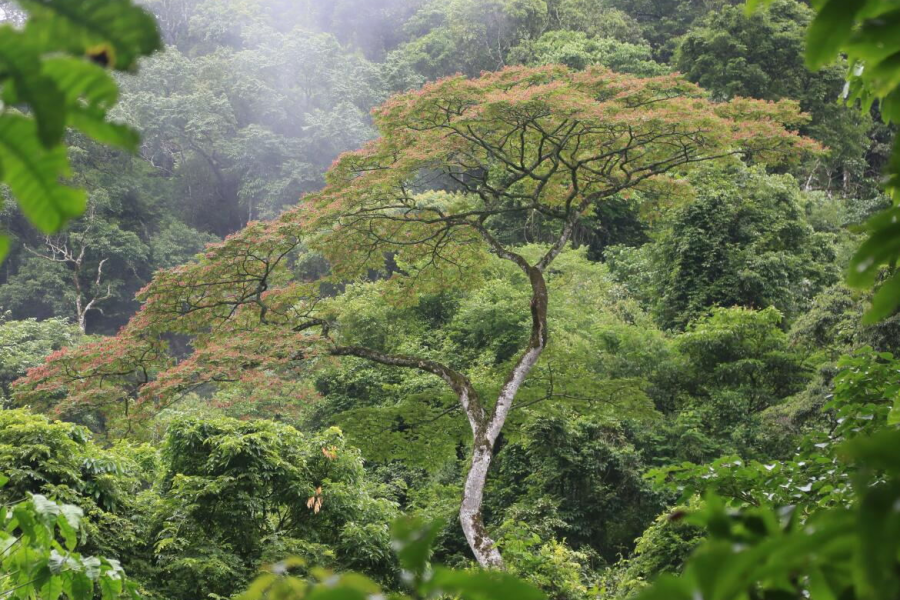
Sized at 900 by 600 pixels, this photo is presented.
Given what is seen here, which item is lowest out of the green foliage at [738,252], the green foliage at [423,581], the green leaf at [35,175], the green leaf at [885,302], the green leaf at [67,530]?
the green leaf at [67,530]

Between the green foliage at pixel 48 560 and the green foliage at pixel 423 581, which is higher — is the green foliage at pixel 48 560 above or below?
below

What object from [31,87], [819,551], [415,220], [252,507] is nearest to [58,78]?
[31,87]

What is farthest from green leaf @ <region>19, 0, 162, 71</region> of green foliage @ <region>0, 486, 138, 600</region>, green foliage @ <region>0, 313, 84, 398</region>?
green foliage @ <region>0, 313, 84, 398</region>

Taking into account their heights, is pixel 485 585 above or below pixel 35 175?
below

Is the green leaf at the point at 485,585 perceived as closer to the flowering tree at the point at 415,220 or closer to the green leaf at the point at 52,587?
the green leaf at the point at 52,587

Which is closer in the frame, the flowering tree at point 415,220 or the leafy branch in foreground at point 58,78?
the leafy branch in foreground at point 58,78

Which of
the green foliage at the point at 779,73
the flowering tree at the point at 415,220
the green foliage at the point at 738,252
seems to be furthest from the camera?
the green foliage at the point at 779,73

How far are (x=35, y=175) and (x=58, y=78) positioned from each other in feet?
0.16

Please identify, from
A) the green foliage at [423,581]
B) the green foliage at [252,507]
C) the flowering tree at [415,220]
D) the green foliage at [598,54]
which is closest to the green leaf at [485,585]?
the green foliage at [423,581]

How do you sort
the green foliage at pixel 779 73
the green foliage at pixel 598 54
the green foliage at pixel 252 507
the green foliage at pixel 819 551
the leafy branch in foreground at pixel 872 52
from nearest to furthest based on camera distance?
the green foliage at pixel 819 551 → the leafy branch in foreground at pixel 872 52 → the green foliage at pixel 252 507 → the green foliage at pixel 779 73 → the green foliage at pixel 598 54

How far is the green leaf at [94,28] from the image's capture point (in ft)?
1.13

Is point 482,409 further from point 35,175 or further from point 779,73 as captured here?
point 779,73

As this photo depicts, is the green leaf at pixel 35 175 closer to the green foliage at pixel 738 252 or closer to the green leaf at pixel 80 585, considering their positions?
the green leaf at pixel 80 585

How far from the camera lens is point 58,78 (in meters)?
0.34
